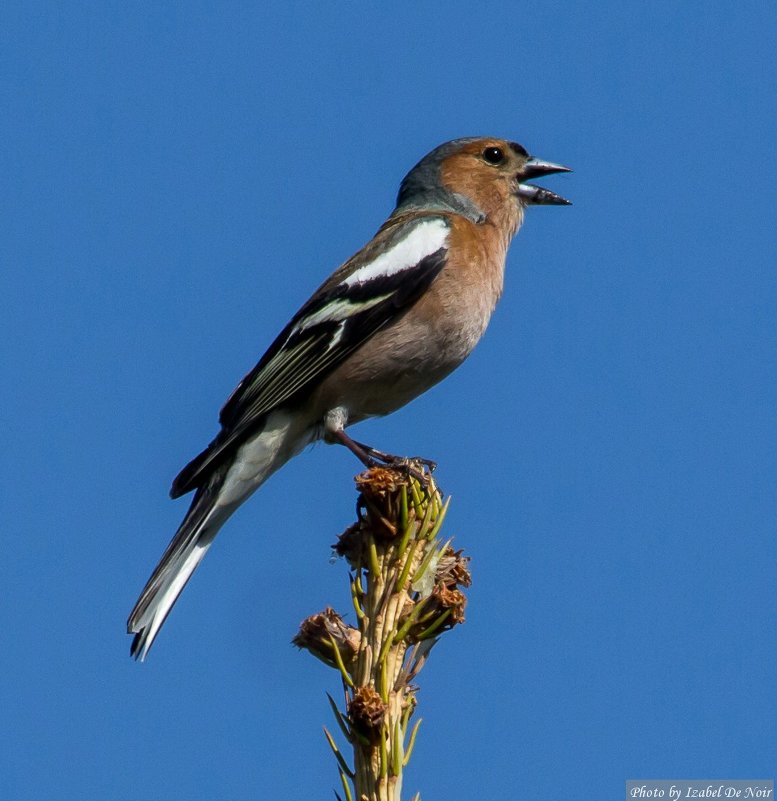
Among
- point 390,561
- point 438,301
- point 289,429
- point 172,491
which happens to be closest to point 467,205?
point 438,301

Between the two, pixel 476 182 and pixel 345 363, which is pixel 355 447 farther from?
pixel 476 182

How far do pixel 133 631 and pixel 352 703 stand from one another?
2.23 meters

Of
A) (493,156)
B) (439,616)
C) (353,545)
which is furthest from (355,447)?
(493,156)

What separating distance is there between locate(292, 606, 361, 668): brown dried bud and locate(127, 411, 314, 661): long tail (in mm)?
2049

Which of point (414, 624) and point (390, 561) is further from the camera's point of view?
point (390, 561)

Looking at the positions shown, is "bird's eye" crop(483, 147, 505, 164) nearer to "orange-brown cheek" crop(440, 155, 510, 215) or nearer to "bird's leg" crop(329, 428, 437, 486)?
"orange-brown cheek" crop(440, 155, 510, 215)

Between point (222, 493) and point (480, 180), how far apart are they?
9.03 feet

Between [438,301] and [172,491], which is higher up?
[438,301]

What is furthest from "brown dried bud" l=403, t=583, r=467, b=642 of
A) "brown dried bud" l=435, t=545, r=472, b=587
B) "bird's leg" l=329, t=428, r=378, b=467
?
"bird's leg" l=329, t=428, r=378, b=467

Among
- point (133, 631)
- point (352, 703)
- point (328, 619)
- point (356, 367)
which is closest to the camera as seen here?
point (352, 703)

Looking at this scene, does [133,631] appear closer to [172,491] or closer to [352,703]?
[172,491]

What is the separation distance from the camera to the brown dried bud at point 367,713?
2650mm

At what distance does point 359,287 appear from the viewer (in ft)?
18.7

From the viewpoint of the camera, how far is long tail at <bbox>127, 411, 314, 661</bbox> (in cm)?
506
